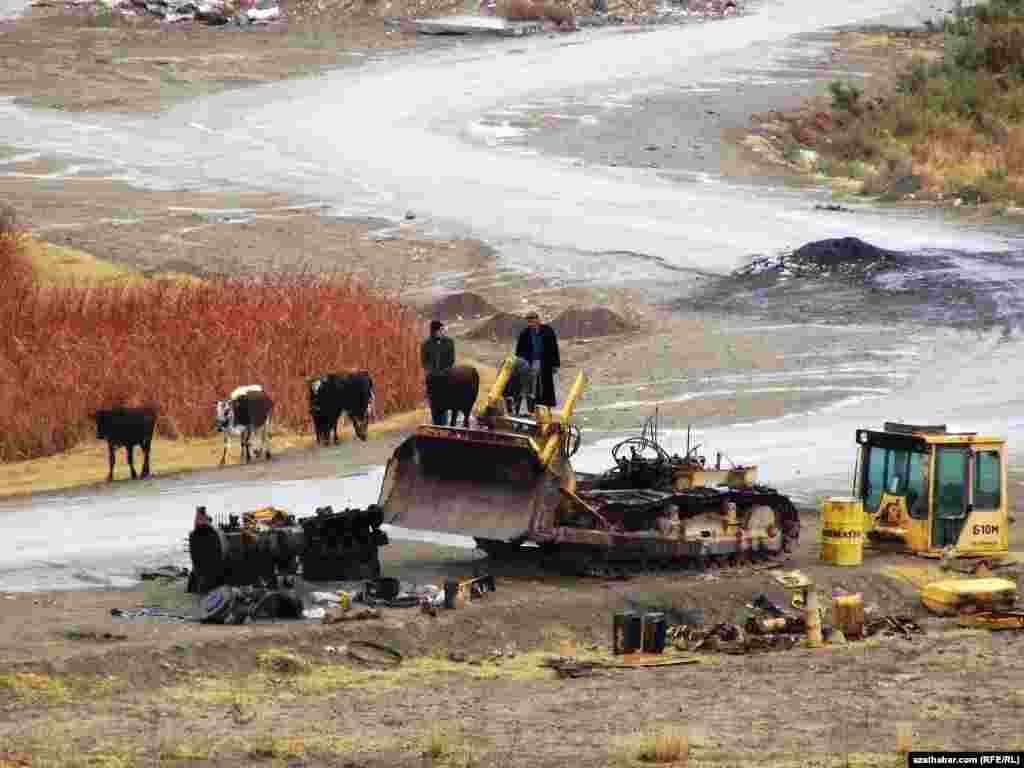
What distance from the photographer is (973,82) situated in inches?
2835

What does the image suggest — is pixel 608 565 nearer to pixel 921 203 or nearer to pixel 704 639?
pixel 704 639

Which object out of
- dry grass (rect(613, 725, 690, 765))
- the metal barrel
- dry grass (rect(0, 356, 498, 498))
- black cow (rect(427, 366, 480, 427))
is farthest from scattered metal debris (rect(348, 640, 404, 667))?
black cow (rect(427, 366, 480, 427))

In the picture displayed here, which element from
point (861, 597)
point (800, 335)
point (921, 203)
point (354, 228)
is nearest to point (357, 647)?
point (861, 597)

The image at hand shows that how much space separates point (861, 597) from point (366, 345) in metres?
14.5

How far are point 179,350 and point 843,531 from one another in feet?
44.3

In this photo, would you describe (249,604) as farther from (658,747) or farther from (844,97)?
(844,97)

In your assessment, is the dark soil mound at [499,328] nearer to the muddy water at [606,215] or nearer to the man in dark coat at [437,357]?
the muddy water at [606,215]

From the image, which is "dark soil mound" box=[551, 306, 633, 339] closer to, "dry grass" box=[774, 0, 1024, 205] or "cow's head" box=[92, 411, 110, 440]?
"cow's head" box=[92, 411, 110, 440]

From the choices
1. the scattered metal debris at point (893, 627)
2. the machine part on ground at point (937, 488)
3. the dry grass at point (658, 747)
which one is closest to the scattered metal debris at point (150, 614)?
the dry grass at point (658, 747)

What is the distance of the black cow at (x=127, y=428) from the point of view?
28.5m

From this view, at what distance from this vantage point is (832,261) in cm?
4591

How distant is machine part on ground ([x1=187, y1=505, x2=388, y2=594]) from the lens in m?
21.0

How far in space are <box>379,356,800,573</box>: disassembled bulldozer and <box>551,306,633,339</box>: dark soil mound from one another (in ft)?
59.5

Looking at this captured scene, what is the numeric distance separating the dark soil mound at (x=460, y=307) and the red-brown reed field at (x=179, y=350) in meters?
3.29
